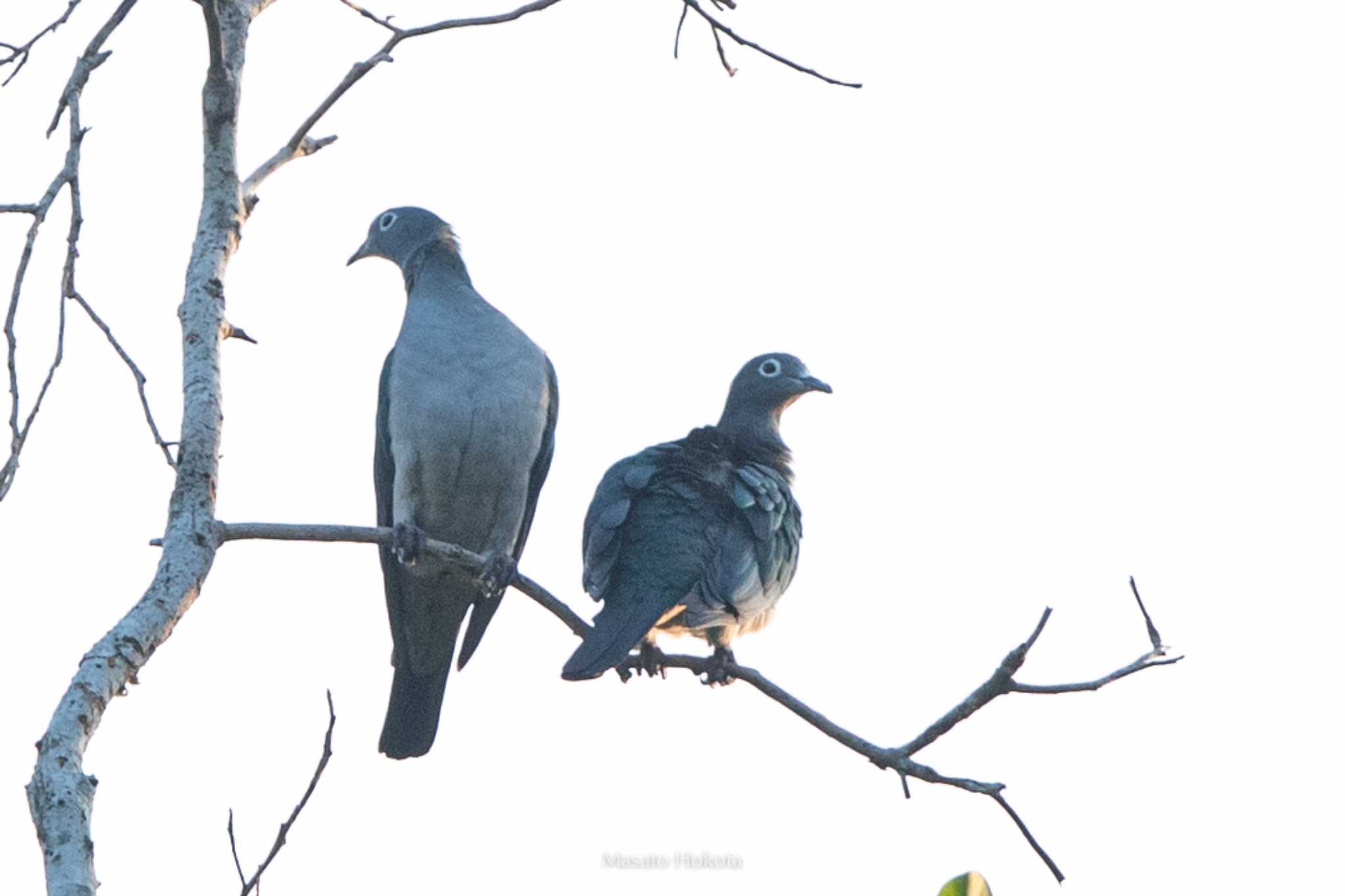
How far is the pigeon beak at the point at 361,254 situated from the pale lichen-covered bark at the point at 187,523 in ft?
8.62

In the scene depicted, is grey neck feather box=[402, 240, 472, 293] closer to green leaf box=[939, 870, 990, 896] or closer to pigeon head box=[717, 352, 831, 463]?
pigeon head box=[717, 352, 831, 463]

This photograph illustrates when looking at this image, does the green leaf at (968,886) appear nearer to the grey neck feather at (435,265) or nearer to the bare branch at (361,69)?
the bare branch at (361,69)

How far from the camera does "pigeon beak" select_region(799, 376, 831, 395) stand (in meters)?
6.36

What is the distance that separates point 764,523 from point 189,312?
2.23m

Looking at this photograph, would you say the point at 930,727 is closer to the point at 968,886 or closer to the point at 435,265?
the point at 968,886

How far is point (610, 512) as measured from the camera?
5168 millimetres

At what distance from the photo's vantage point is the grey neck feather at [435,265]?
19.4 ft

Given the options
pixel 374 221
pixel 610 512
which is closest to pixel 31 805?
pixel 610 512

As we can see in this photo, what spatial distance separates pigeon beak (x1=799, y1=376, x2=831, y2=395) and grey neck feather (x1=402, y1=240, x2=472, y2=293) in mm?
1247

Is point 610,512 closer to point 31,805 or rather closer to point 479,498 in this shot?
point 479,498

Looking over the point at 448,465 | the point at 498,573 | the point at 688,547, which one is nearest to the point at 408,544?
the point at 498,573

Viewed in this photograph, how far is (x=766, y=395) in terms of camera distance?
634cm

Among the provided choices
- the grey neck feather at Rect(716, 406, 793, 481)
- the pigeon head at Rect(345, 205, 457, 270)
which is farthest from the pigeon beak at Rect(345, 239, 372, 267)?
the grey neck feather at Rect(716, 406, 793, 481)

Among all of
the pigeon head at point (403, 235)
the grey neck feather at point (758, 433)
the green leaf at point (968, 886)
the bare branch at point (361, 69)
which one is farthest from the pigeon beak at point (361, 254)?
the green leaf at point (968, 886)
